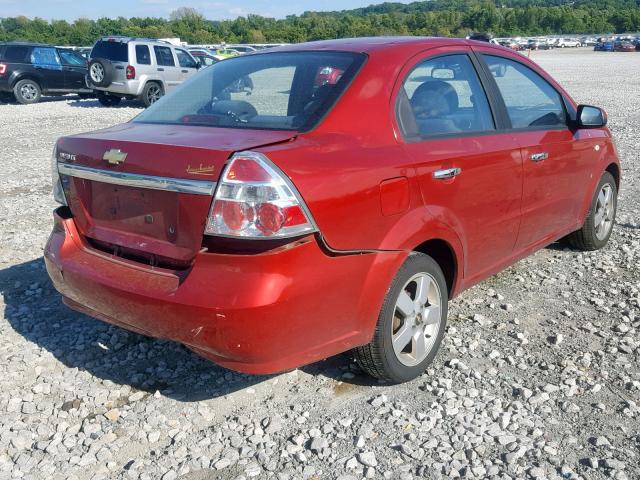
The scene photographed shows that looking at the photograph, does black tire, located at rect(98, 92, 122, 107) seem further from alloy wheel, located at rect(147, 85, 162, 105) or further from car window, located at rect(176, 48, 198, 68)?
car window, located at rect(176, 48, 198, 68)

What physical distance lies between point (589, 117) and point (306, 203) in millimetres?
2867

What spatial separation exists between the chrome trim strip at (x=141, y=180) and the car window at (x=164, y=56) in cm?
1656

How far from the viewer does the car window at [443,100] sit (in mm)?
3393

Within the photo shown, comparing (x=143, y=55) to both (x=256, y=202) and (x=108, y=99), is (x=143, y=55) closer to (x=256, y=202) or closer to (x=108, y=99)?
(x=108, y=99)

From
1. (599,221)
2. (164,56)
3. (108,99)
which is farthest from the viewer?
(108,99)

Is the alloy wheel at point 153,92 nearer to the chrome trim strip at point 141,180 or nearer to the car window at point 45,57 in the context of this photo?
the car window at point 45,57

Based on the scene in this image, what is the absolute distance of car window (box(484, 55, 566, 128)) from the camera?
4.17 m

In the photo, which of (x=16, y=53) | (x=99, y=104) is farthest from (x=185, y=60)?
(x=16, y=53)

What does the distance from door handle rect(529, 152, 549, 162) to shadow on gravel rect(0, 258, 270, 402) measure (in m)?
2.15

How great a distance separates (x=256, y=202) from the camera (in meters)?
2.64

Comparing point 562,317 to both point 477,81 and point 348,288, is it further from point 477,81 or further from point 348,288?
point 348,288

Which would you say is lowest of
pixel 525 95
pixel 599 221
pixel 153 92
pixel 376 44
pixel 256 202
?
pixel 153 92

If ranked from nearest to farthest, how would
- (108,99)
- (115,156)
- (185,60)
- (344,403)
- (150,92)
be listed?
(115,156), (344,403), (150,92), (108,99), (185,60)

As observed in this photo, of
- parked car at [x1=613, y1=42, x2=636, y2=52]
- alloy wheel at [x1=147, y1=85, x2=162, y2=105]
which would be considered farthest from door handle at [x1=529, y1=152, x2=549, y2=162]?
parked car at [x1=613, y1=42, x2=636, y2=52]
